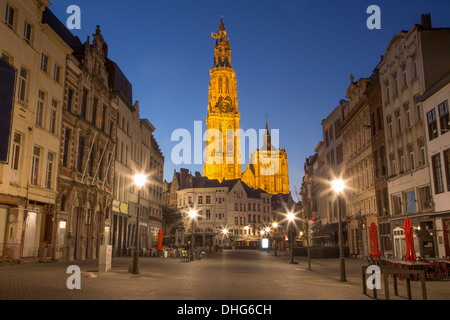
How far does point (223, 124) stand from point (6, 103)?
124462mm

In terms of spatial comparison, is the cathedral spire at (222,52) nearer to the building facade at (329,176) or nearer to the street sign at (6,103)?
the building facade at (329,176)

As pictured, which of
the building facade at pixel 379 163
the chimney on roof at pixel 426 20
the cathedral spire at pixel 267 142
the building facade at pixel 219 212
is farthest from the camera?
the cathedral spire at pixel 267 142

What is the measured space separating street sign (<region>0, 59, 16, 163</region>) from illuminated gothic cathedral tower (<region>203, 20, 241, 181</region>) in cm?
11685

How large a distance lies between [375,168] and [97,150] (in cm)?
2339

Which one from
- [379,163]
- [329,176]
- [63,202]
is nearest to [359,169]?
[379,163]

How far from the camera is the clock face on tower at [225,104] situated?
5674 inches

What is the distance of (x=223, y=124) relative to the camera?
5704 inches

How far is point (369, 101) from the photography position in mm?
36000

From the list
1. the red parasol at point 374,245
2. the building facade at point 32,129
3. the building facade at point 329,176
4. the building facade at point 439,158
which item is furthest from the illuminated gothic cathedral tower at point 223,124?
the red parasol at point 374,245

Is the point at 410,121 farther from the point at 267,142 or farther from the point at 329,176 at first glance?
the point at 267,142

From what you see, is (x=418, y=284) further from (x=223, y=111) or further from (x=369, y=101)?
(x=223, y=111)

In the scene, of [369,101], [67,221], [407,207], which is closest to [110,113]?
[67,221]

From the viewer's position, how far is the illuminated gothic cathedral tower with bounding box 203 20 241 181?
460ft

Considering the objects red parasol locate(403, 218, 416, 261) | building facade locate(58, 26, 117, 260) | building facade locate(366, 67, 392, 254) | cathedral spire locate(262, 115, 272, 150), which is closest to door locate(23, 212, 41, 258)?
building facade locate(58, 26, 117, 260)
